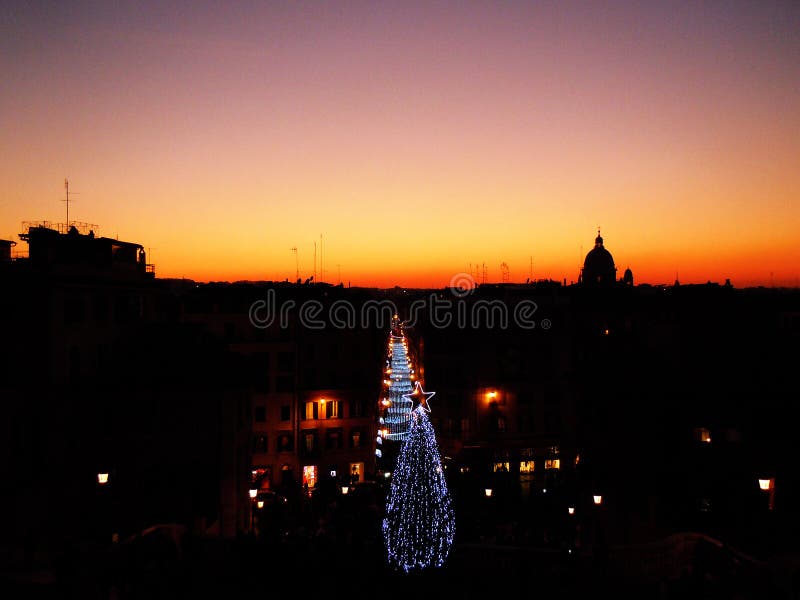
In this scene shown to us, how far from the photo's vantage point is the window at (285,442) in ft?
122

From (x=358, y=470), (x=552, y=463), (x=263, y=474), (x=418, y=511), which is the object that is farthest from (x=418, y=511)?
(x=552, y=463)

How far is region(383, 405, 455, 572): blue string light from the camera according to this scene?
19.1m

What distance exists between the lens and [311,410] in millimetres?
38281

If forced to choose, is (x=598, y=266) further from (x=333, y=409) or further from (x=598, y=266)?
(x=333, y=409)

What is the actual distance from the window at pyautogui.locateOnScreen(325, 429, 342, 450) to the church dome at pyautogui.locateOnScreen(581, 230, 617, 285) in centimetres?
5304

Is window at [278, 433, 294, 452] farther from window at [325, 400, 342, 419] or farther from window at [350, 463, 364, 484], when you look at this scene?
window at [350, 463, 364, 484]

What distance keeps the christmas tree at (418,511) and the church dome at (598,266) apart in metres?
55.6

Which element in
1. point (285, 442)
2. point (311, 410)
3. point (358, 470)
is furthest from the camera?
point (358, 470)

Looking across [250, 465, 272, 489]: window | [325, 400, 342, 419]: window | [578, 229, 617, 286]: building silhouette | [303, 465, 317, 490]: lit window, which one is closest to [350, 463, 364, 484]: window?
[303, 465, 317, 490]: lit window

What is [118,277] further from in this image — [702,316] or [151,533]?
[702,316]

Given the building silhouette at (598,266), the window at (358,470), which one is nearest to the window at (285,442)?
the window at (358,470)

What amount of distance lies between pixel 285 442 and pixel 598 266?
58555 mm

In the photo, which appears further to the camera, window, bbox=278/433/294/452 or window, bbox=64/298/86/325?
window, bbox=278/433/294/452

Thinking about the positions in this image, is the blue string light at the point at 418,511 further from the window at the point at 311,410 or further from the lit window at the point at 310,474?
the lit window at the point at 310,474
